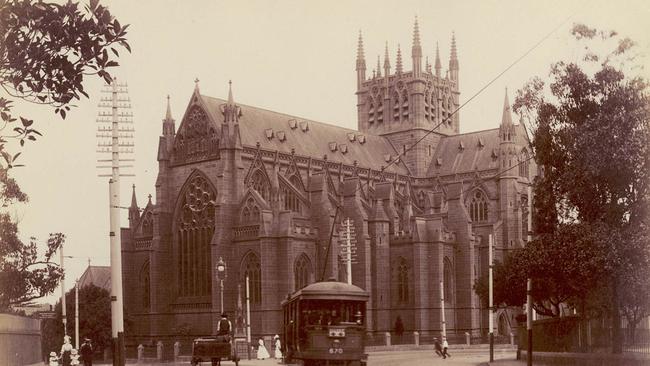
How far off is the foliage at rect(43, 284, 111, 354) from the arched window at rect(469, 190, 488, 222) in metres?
34.7

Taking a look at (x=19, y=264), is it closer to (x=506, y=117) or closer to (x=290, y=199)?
(x=290, y=199)

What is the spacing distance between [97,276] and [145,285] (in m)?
58.3

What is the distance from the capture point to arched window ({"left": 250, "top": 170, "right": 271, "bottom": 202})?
77688 mm

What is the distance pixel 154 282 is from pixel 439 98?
41.5 m

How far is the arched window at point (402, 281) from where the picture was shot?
8181 cm

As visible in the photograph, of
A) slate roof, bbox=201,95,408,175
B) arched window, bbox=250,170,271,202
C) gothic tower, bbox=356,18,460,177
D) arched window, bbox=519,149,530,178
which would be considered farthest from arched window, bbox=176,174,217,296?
arched window, bbox=519,149,530,178

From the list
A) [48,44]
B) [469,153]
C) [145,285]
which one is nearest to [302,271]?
[145,285]

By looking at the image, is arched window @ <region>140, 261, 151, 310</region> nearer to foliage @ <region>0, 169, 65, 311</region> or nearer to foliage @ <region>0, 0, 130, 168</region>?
foliage @ <region>0, 169, 65, 311</region>

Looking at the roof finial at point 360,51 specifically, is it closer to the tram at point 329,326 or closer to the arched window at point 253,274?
the arched window at point 253,274

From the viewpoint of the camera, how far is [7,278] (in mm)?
44312

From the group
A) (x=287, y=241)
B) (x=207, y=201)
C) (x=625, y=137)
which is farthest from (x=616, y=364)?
(x=207, y=201)

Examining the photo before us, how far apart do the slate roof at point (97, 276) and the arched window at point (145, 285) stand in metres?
50.1

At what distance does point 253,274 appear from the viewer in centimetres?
7350

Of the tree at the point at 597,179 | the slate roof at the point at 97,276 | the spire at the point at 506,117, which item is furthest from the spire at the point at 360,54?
the tree at the point at 597,179
